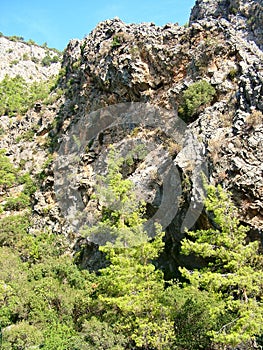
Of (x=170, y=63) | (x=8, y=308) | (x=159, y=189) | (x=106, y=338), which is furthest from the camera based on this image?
(x=170, y=63)

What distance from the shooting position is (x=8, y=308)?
58.8 ft

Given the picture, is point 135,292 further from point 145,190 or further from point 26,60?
point 26,60

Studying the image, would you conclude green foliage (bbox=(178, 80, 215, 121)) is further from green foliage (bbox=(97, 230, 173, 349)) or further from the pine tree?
green foliage (bbox=(97, 230, 173, 349))

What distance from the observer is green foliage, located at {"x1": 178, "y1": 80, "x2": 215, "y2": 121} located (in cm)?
2152

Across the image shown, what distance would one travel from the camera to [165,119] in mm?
25562

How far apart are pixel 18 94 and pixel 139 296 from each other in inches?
2146

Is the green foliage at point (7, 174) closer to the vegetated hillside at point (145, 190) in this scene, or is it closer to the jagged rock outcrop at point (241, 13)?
the vegetated hillside at point (145, 190)

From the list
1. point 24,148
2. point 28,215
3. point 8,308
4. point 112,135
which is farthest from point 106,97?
point 8,308

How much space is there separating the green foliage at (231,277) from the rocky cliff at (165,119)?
273 centimetres

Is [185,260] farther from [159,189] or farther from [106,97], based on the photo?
[106,97]

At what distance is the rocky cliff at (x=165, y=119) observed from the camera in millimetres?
16328

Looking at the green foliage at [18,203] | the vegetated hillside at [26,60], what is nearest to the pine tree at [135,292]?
the green foliage at [18,203]

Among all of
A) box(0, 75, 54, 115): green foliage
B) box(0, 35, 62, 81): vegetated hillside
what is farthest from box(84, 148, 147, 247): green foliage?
box(0, 35, 62, 81): vegetated hillside

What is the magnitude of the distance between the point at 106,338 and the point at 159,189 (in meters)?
10.4
